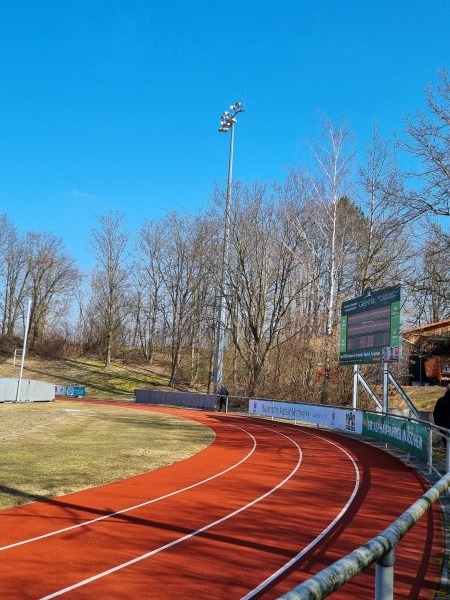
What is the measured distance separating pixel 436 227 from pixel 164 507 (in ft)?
46.4

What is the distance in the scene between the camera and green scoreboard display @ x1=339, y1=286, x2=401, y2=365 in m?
19.6

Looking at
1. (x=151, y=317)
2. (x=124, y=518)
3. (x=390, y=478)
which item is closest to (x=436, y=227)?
(x=390, y=478)

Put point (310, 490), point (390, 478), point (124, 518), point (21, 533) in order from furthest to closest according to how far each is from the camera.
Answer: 1. point (390, 478)
2. point (310, 490)
3. point (124, 518)
4. point (21, 533)

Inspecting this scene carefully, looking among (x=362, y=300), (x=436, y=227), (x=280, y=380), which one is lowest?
(x=280, y=380)

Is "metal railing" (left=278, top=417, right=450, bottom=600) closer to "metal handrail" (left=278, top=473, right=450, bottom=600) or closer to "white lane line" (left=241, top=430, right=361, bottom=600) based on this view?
"metal handrail" (left=278, top=473, right=450, bottom=600)

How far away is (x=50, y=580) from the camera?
240 inches

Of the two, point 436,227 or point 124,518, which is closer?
point 124,518

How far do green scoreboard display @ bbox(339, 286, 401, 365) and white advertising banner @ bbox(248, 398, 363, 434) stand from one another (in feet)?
7.80

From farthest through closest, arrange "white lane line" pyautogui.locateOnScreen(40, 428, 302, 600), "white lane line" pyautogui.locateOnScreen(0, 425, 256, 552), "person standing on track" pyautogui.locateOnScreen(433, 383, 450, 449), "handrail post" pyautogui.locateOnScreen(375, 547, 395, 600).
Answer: "person standing on track" pyautogui.locateOnScreen(433, 383, 450, 449)
"white lane line" pyautogui.locateOnScreen(0, 425, 256, 552)
"white lane line" pyautogui.locateOnScreen(40, 428, 302, 600)
"handrail post" pyautogui.locateOnScreen(375, 547, 395, 600)

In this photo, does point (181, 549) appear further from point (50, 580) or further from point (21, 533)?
point (21, 533)

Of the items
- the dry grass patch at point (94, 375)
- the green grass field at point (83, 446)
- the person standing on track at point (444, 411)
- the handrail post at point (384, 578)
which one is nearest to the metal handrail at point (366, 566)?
the handrail post at point (384, 578)

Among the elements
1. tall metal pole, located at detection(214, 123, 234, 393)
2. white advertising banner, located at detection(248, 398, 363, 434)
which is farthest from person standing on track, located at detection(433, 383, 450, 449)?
tall metal pole, located at detection(214, 123, 234, 393)

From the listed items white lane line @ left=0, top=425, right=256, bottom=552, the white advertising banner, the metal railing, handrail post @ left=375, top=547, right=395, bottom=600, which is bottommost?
white lane line @ left=0, top=425, right=256, bottom=552

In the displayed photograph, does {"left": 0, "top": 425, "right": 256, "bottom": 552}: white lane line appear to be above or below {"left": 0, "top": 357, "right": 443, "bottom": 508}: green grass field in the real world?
above
